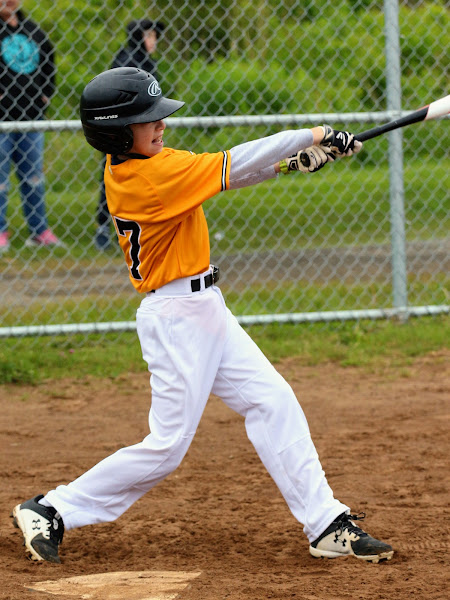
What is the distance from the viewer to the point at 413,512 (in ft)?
11.8

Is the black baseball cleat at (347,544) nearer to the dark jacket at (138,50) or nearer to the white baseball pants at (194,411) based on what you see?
the white baseball pants at (194,411)

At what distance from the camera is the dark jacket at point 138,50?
23.0 ft

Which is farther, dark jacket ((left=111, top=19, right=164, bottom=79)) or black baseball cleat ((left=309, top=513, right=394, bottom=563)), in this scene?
dark jacket ((left=111, top=19, right=164, bottom=79))

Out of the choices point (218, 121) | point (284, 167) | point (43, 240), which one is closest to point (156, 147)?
point (284, 167)

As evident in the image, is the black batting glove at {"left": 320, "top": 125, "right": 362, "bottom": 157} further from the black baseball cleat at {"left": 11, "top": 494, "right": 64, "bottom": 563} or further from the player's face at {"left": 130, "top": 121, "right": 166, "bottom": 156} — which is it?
the black baseball cleat at {"left": 11, "top": 494, "right": 64, "bottom": 563}

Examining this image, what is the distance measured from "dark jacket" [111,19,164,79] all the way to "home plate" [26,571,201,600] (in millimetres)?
4683

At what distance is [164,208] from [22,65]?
4.24 metres

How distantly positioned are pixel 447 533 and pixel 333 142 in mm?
1453

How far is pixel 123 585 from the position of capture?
2928 millimetres

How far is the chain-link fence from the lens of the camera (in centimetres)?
620

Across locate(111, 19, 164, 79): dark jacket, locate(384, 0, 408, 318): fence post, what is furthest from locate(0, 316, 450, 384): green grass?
locate(111, 19, 164, 79): dark jacket

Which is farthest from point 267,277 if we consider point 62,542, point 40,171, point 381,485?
point 62,542

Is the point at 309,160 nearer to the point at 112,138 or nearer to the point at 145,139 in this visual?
the point at 145,139

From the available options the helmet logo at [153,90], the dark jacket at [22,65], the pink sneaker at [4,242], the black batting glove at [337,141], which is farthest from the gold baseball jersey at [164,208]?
the pink sneaker at [4,242]
